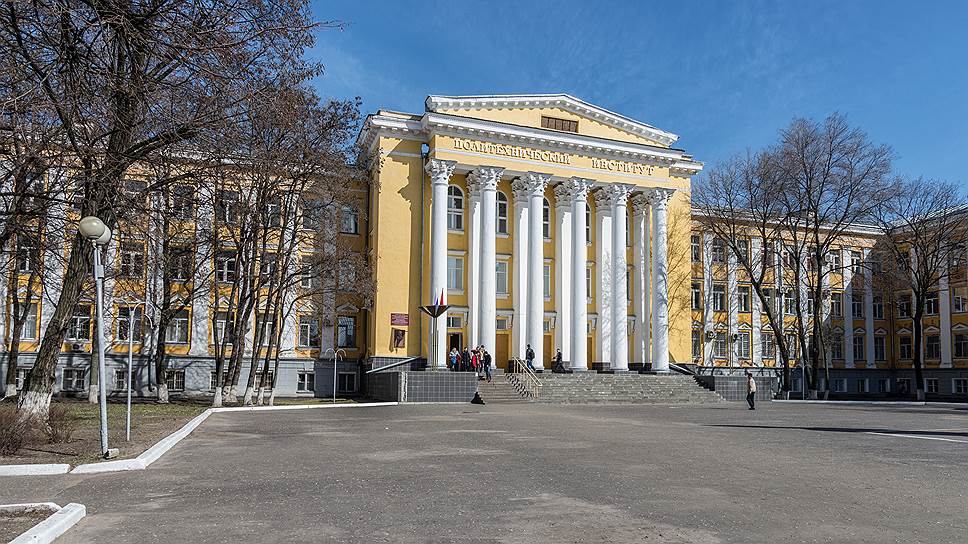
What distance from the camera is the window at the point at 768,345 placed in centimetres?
5225

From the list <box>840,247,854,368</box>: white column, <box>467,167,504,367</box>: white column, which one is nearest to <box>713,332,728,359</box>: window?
<box>840,247,854,368</box>: white column

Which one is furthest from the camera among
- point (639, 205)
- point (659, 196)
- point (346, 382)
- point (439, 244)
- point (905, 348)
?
point (905, 348)

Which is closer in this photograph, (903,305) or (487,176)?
(487,176)

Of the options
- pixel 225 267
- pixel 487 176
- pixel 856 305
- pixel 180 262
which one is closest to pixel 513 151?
pixel 487 176

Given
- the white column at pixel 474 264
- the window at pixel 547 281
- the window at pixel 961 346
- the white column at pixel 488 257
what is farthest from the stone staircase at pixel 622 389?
the window at pixel 961 346

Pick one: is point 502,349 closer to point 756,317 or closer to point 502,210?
point 502,210

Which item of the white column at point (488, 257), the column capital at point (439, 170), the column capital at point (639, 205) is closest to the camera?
the white column at point (488, 257)

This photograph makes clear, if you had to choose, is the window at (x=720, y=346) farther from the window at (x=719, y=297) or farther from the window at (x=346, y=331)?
the window at (x=346, y=331)

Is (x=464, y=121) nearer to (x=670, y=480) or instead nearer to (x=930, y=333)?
(x=670, y=480)

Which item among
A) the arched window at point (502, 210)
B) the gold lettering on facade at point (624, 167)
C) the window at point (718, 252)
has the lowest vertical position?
the window at point (718, 252)

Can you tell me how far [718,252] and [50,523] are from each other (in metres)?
49.9

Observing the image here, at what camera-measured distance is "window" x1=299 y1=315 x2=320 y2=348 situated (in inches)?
1602

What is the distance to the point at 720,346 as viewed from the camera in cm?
5100

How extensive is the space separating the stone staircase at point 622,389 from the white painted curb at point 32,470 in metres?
23.8
